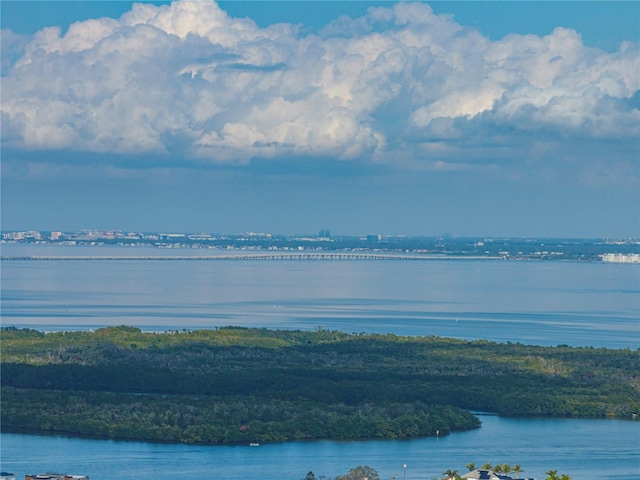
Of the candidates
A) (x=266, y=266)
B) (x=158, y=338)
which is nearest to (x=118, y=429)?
(x=158, y=338)

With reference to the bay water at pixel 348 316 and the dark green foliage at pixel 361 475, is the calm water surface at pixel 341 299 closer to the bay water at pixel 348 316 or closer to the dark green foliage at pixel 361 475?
the bay water at pixel 348 316

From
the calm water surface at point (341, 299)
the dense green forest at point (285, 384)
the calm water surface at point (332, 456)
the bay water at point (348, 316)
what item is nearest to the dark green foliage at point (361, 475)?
the calm water surface at point (332, 456)

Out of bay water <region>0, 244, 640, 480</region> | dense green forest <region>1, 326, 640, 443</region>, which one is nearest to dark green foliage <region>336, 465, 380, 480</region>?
bay water <region>0, 244, 640, 480</region>

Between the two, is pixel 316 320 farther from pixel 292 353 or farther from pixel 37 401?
pixel 37 401

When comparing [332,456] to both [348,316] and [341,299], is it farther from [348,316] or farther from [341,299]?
[341,299]

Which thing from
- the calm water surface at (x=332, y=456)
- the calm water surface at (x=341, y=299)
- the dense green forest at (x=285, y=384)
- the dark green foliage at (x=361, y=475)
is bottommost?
the calm water surface at (x=332, y=456)

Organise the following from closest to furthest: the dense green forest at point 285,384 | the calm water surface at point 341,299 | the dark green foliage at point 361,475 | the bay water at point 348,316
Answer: the dark green foliage at point 361,475
the bay water at point 348,316
the dense green forest at point 285,384
the calm water surface at point 341,299
